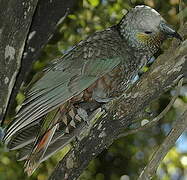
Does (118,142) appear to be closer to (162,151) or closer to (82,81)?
(82,81)

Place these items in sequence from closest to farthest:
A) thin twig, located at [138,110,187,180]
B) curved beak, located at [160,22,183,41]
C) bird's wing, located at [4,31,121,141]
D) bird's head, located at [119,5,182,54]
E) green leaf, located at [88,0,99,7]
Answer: thin twig, located at [138,110,187,180] < bird's wing, located at [4,31,121,141] < curved beak, located at [160,22,183,41] < bird's head, located at [119,5,182,54] < green leaf, located at [88,0,99,7]

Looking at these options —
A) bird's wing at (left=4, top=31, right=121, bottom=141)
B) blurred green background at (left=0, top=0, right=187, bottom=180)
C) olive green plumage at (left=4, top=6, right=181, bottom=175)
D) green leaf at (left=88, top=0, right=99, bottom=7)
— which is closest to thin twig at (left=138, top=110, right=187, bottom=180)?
olive green plumage at (left=4, top=6, right=181, bottom=175)

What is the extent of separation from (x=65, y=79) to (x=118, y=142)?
161 cm

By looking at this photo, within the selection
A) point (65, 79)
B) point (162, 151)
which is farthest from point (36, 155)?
point (162, 151)

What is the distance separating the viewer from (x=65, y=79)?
255 centimetres

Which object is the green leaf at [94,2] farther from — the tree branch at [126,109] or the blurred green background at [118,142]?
the tree branch at [126,109]

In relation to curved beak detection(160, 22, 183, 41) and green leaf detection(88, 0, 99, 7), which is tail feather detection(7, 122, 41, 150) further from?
green leaf detection(88, 0, 99, 7)

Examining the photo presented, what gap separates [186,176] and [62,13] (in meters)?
2.16

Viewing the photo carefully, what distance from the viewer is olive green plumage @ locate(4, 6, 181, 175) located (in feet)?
8.02

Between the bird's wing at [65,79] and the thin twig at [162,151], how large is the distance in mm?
506

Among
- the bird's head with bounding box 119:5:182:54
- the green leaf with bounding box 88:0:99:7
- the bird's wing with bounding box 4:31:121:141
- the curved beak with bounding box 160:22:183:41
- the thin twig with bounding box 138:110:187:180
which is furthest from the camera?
the green leaf with bounding box 88:0:99:7

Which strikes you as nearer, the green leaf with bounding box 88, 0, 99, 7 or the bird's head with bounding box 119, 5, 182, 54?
the bird's head with bounding box 119, 5, 182, 54

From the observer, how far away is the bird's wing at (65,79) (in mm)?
2348

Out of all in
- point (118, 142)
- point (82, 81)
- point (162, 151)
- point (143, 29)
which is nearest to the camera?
point (162, 151)
